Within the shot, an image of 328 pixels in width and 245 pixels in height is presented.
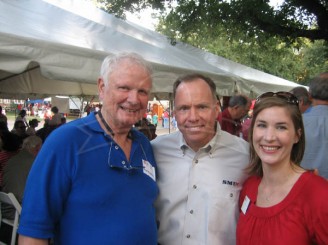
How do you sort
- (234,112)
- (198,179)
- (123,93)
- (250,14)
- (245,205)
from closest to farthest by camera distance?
1. (123,93)
2. (245,205)
3. (198,179)
4. (234,112)
5. (250,14)

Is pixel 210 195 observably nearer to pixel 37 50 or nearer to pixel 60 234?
pixel 60 234

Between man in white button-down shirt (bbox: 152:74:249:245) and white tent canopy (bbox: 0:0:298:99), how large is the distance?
1.40m

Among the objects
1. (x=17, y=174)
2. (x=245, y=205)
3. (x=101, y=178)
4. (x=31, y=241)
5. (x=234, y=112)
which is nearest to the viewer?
(x=31, y=241)

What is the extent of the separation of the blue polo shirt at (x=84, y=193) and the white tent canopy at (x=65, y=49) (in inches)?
54.4

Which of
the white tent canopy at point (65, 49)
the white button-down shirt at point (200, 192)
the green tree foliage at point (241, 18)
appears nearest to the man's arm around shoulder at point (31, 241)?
the white button-down shirt at point (200, 192)

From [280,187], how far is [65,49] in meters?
2.18

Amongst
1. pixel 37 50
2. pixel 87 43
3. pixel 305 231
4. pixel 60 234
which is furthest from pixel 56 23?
pixel 305 231

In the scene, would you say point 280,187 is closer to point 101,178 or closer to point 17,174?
point 101,178

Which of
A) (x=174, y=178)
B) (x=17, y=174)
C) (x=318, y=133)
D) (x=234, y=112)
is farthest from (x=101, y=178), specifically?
(x=234, y=112)

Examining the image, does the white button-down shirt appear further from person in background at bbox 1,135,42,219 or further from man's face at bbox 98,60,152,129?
person in background at bbox 1,135,42,219

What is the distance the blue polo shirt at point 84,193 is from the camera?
4.75 ft

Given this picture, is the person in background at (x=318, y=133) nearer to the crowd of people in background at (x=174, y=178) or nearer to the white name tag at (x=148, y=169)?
the crowd of people in background at (x=174, y=178)

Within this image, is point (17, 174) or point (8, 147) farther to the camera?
point (8, 147)

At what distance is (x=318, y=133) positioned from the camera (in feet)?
9.80
